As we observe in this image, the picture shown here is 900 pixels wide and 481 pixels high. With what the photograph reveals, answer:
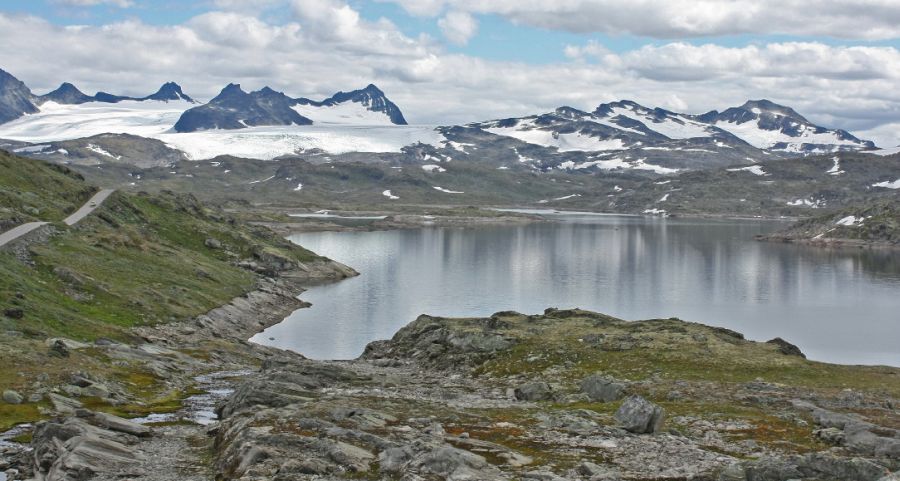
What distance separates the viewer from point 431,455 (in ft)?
117

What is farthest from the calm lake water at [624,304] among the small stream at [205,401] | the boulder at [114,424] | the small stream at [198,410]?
the boulder at [114,424]

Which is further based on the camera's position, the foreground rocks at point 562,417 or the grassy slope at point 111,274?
the grassy slope at point 111,274

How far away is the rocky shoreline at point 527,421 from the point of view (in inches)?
1423

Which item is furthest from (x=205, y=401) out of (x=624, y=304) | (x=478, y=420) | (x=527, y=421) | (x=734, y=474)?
(x=624, y=304)

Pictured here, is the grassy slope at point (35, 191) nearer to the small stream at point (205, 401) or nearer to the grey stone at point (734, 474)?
the small stream at point (205, 401)

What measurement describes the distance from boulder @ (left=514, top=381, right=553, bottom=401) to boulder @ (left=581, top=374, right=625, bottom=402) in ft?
7.88

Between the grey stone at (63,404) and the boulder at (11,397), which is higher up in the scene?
the boulder at (11,397)

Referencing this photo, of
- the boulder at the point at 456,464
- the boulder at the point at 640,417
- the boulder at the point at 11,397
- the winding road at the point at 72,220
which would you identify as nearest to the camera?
the boulder at the point at 456,464

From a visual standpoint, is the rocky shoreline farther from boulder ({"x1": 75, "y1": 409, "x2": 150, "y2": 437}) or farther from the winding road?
the winding road

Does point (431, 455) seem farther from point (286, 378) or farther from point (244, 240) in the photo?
point (244, 240)

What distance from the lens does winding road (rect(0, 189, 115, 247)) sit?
351ft

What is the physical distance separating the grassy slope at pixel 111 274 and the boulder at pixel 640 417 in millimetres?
29700

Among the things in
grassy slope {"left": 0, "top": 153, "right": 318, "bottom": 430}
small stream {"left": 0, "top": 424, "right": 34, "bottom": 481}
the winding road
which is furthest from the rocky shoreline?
the winding road

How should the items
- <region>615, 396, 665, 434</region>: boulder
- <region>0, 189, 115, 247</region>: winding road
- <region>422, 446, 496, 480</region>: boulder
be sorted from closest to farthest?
<region>422, 446, 496, 480</region>: boulder < <region>615, 396, 665, 434</region>: boulder < <region>0, 189, 115, 247</region>: winding road
